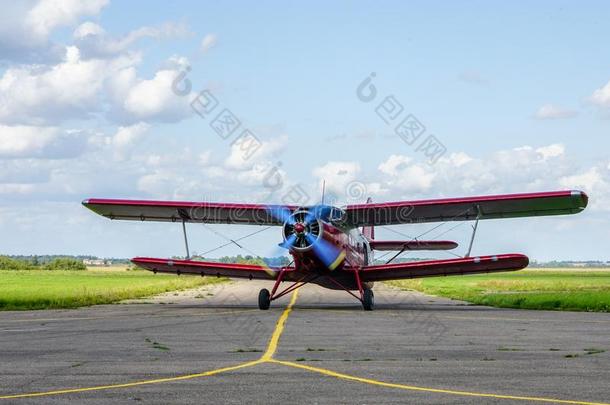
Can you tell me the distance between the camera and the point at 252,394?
7953 millimetres

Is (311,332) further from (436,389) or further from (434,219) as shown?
(434,219)

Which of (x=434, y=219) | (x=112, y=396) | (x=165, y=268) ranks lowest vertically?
(x=112, y=396)

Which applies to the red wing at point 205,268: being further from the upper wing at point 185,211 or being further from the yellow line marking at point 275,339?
the yellow line marking at point 275,339

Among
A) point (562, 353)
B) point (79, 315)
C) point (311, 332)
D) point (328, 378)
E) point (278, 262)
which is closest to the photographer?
point (328, 378)

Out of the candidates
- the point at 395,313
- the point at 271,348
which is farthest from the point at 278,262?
the point at 271,348

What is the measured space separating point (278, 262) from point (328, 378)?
15265 millimetres

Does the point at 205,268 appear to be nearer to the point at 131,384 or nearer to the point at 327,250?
the point at 327,250

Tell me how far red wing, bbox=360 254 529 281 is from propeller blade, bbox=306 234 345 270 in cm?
158

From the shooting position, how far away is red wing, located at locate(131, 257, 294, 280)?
84.8 ft

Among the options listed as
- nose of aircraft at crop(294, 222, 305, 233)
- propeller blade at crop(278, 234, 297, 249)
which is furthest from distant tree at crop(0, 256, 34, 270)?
nose of aircraft at crop(294, 222, 305, 233)

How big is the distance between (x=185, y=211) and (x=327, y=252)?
210 inches

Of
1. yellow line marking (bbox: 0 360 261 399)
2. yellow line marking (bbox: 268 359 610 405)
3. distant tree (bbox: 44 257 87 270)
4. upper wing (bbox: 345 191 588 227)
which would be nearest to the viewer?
yellow line marking (bbox: 268 359 610 405)

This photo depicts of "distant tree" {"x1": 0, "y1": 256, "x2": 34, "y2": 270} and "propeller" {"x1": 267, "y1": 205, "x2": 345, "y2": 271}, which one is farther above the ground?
"distant tree" {"x1": 0, "y1": 256, "x2": 34, "y2": 270}

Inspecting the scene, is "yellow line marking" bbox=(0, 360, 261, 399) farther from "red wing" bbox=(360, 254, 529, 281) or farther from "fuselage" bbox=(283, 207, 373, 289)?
"red wing" bbox=(360, 254, 529, 281)
